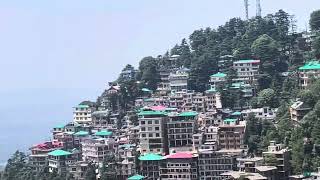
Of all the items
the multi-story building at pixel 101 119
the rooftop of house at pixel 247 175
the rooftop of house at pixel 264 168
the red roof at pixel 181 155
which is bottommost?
the rooftop of house at pixel 247 175

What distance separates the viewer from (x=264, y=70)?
27.0 meters

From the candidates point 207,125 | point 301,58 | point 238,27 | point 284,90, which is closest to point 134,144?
point 207,125

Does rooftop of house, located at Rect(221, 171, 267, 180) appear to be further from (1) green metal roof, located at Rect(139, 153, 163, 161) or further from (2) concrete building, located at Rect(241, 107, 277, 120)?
(2) concrete building, located at Rect(241, 107, 277, 120)

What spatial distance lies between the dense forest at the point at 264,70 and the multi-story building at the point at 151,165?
1.70 metres

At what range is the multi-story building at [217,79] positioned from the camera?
27.1 meters

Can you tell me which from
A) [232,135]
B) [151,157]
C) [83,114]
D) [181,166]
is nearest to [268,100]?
[232,135]

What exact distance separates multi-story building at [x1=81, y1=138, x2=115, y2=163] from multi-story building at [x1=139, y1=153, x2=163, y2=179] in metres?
2.41

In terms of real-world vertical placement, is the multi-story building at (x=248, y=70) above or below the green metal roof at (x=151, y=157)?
above

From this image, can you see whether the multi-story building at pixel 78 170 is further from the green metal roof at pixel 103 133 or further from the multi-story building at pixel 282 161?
the multi-story building at pixel 282 161

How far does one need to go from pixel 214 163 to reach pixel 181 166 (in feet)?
3.26

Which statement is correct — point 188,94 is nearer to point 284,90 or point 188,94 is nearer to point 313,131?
point 284,90

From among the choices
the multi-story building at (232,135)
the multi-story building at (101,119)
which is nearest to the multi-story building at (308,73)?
the multi-story building at (232,135)

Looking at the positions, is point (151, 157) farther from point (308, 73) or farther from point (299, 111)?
point (308, 73)

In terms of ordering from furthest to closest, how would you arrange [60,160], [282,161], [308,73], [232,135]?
[60,160] < [308,73] < [232,135] < [282,161]
